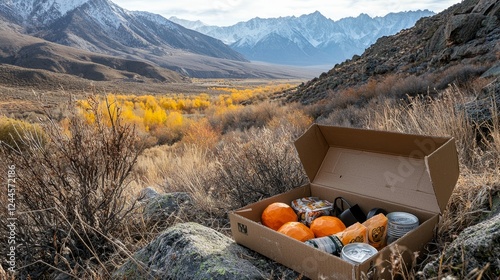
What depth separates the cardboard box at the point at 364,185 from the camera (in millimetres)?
2002

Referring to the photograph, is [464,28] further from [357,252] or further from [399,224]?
[357,252]

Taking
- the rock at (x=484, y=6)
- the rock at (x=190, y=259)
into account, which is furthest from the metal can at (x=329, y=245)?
the rock at (x=484, y=6)

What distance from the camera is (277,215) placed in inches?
105

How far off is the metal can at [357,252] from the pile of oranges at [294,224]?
14.3 inches

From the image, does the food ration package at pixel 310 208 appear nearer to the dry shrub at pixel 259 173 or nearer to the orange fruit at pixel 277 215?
the orange fruit at pixel 277 215

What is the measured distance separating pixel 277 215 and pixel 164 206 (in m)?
1.54

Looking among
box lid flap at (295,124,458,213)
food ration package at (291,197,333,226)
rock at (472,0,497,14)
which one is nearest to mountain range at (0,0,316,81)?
rock at (472,0,497,14)

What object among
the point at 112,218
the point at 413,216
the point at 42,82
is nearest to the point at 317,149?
the point at 413,216

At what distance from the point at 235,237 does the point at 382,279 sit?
1016 millimetres

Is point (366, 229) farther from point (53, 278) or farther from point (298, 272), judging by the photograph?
point (53, 278)

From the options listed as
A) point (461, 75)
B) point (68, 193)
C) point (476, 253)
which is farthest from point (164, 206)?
point (461, 75)

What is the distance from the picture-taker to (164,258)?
7.42ft

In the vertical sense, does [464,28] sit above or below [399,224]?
above

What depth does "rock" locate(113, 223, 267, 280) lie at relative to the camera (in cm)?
204
